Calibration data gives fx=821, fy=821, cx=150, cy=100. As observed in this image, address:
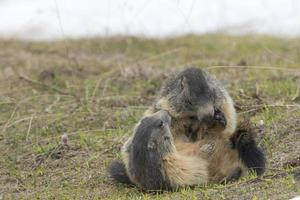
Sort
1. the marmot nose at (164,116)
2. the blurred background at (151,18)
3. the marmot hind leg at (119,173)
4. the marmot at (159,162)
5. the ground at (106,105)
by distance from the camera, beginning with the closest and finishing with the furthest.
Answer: the marmot at (159,162) < the marmot nose at (164,116) < the marmot hind leg at (119,173) < the ground at (106,105) < the blurred background at (151,18)

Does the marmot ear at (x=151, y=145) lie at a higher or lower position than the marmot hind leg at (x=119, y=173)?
higher

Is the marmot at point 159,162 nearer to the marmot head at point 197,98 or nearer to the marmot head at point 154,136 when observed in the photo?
the marmot head at point 154,136

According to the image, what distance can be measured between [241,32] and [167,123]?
6692 mm

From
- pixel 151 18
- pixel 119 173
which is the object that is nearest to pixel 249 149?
pixel 119 173

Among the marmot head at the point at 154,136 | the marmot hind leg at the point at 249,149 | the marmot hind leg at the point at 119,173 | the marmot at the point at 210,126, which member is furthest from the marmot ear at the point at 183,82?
the marmot hind leg at the point at 119,173

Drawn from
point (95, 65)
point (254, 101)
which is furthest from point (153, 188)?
point (95, 65)

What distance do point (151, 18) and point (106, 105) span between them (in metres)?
4.44

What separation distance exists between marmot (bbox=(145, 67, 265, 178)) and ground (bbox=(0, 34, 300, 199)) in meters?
0.21

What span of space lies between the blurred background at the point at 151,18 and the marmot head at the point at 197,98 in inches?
230

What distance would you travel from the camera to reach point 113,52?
37.6 ft

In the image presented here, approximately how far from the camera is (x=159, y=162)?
5.62 m

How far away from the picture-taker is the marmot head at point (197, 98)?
5.90 meters

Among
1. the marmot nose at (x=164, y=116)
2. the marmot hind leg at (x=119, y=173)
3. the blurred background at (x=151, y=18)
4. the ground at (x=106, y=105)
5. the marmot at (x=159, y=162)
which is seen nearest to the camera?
the marmot at (x=159, y=162)

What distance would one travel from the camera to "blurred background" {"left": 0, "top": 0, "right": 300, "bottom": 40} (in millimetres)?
12250
